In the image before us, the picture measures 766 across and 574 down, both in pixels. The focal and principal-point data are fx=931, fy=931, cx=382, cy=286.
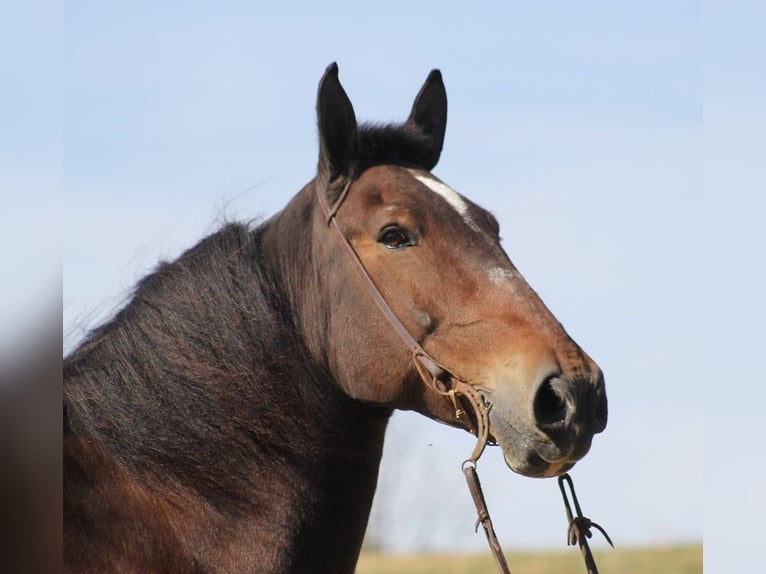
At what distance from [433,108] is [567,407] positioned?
6.47 ft

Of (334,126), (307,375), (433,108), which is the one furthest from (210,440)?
(433,108)

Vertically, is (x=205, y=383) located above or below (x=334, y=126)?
below

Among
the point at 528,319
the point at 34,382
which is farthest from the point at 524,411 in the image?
the point at 34,382

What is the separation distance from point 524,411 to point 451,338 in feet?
1.53

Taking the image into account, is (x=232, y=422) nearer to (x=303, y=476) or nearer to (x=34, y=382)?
(x=303, y=476)

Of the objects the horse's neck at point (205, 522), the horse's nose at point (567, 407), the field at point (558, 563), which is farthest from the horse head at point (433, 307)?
the field at point (558, 563)

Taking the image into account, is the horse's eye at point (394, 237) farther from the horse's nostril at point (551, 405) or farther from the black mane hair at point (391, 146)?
the horse's nostril at point (551, 405)

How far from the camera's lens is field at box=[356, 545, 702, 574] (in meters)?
15.9

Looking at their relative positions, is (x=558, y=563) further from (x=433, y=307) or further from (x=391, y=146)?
(x=433, y=307)

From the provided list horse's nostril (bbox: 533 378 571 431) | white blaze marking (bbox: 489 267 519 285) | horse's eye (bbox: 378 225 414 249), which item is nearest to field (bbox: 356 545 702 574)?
horse's eye (bbox: 378 225 414 249)

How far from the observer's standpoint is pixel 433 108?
4766 mm

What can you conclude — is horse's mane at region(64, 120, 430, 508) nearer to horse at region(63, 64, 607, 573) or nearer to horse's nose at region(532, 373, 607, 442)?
horse at region(63, 64, 607, 573)

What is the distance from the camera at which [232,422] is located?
12.4 feet

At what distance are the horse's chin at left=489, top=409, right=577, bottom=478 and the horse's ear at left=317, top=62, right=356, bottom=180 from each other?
4.48 feet
